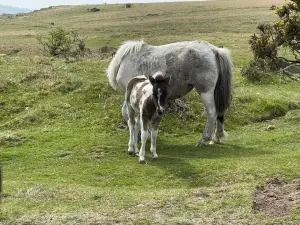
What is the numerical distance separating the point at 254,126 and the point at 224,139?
295 centimetres

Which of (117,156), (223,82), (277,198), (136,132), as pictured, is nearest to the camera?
(277,198)

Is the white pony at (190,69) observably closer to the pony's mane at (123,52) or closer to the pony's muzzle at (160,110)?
the pony's mane at (123,52)

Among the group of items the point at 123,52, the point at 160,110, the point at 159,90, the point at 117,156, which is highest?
the point at 123,52

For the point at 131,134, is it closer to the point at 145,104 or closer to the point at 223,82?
the point at 145,104

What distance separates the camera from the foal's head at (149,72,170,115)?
12188 mm

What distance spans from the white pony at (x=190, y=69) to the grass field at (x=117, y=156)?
129 cm

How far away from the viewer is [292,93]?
2320cm

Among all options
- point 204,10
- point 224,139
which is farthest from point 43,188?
point 204,10

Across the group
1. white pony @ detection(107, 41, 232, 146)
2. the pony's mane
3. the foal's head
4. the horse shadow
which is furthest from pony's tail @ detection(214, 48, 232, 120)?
the foal's head

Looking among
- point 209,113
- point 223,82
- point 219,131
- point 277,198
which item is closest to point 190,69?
point 223,82

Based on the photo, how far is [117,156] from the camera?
14328mm

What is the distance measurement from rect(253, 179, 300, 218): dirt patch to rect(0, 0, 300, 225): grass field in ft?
0.46

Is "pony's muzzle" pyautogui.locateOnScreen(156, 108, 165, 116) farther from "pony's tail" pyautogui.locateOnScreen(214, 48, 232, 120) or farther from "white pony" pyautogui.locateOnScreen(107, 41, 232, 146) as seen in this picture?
"pony's tail" pyautogui.locateOnScreen(214, 48, 232, 120)

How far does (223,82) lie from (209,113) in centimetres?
108
